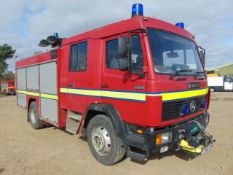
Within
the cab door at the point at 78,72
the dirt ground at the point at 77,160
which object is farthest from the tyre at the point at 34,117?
the cab door at the point at 78,72

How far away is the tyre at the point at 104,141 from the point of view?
4.63 meters

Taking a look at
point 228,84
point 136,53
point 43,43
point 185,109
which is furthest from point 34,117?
point 228,84

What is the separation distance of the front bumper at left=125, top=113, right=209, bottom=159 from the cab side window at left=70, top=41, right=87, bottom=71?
1998 millimetres

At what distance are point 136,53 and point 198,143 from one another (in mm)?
2075

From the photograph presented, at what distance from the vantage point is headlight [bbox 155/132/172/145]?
402cm

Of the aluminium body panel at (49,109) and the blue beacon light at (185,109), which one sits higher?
the blue beacon light at (185,109)

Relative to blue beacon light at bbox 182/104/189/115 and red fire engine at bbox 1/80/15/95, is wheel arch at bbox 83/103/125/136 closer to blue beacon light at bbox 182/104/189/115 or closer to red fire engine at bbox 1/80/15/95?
blue beacon light at bbox 182/104/189/115

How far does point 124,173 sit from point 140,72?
1.93m

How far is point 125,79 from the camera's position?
436cm

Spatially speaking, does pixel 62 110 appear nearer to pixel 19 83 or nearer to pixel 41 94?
pixel 41 94

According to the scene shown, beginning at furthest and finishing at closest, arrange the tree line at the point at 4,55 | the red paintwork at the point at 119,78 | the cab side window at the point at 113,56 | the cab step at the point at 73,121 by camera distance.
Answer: the tree line at the point at 4,55 → the cab step at the point at 73,121 → the cab side window at the point at 113,56 → the red paintwork at the point at 119,78

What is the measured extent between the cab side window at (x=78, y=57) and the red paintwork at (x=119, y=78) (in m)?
0.12

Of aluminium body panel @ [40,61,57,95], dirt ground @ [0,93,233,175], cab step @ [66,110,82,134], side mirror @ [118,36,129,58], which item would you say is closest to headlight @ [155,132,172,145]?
dirt ground @ [0,93,233,175]

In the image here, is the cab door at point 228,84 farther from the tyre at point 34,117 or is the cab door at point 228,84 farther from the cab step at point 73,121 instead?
the cab step at point 73,121
